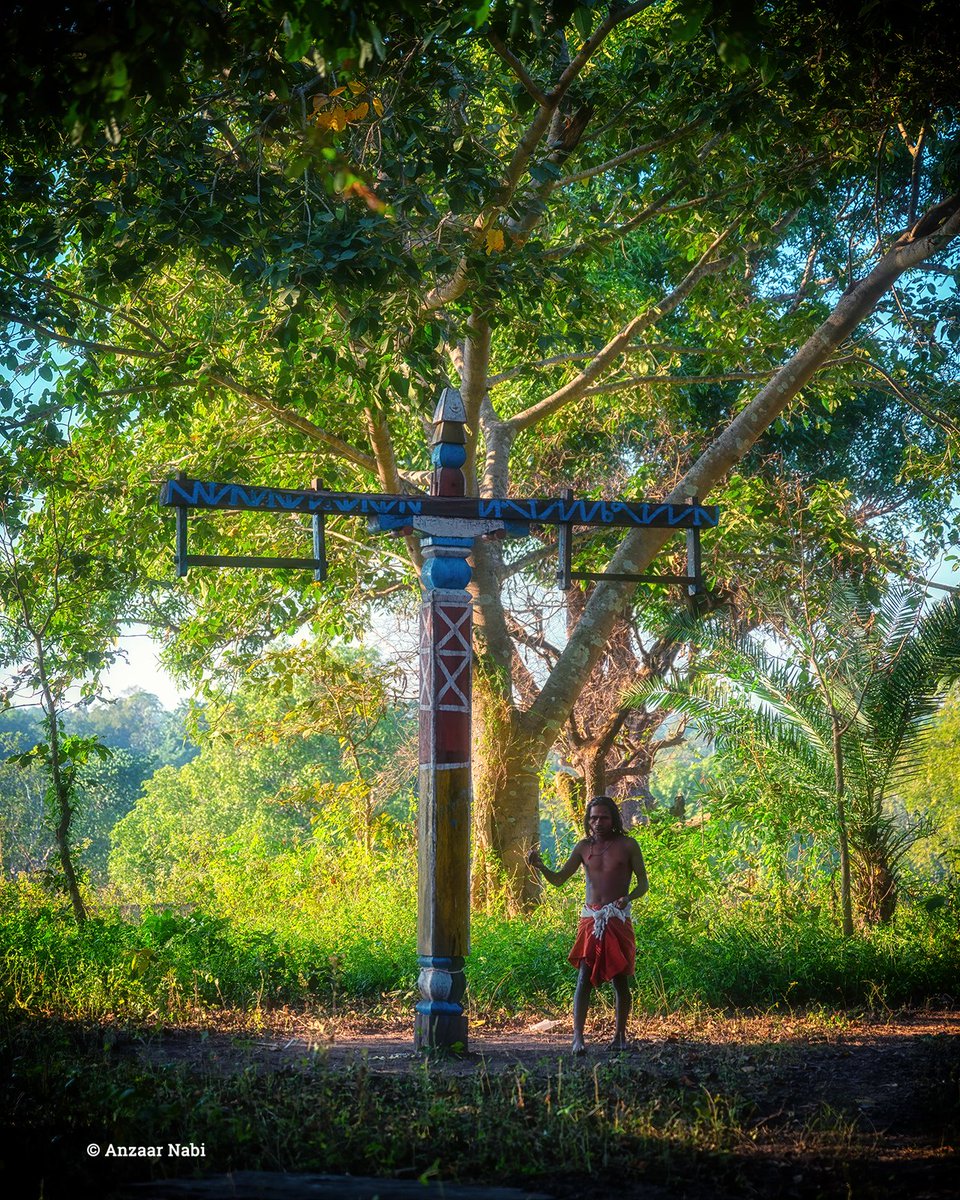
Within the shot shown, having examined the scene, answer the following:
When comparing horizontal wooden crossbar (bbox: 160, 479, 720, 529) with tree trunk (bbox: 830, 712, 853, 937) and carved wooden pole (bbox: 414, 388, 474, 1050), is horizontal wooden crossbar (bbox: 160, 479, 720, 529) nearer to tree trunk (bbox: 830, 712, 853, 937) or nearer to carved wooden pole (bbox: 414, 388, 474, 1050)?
carved wooden pole (bbox: 414, 388, 474, 1050)

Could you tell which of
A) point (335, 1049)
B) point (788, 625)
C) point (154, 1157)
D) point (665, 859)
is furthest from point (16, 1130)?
point (788, 625)

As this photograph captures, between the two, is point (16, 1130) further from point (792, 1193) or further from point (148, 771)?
point (148, 771)

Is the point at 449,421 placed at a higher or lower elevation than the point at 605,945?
higher

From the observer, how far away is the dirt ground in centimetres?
495

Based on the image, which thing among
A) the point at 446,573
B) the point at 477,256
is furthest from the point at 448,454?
the point at 477,256

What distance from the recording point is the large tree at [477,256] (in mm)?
8156

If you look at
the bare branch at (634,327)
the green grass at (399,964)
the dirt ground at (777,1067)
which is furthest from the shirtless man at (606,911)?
the bare branch at (634,327)

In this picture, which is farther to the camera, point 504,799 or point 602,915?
point 504,799

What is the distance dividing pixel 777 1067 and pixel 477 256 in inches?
227

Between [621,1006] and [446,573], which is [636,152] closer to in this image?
[446,573]

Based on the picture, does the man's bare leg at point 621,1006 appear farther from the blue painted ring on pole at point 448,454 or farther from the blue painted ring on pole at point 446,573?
the blue painted ring on pole at point 448,454

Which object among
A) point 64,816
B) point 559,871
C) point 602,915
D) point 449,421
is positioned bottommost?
point 602,915

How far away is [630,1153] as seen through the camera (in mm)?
5180

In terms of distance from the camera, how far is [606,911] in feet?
25.9
